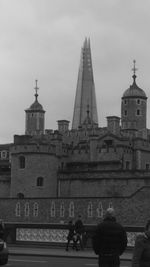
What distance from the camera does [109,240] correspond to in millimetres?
13258

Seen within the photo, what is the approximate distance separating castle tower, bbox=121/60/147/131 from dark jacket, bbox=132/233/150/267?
89644mm

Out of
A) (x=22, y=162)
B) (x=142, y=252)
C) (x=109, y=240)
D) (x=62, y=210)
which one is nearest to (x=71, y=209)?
(x=62, y=210)

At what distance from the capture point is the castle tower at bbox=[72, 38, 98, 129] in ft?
436

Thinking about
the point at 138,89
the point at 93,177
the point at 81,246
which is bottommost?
the point at 81,246

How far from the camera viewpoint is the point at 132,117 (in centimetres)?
10319

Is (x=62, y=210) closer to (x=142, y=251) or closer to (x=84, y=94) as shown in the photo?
(x=142, y=251)

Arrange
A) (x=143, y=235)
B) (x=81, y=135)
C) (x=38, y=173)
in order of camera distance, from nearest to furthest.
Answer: (x=143, y=235), (x=38, y=173), (x=81, y=135)

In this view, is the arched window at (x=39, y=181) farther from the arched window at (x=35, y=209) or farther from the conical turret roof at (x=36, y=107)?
the conical turret roof at (x=36, y=107)

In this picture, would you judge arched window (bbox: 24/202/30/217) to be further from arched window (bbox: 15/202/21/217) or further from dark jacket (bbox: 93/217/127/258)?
dark jacket (bbox: 93/217/127/258)

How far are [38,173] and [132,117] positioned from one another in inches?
1502

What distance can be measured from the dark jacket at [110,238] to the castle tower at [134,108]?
88.1 m

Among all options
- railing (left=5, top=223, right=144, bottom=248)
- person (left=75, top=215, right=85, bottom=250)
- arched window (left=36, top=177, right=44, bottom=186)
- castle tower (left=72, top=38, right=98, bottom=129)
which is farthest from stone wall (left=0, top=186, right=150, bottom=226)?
castle tower (left=72, top=38, right=98, bottom=129)

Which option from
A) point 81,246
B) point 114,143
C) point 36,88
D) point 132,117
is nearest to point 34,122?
point 36,88

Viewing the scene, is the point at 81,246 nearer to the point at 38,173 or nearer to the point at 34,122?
the point at 38,173
